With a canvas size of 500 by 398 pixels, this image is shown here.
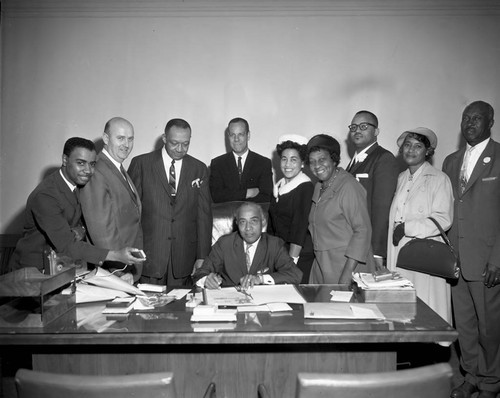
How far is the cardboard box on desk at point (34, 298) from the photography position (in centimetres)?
201

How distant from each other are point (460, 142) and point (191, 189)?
3445mm

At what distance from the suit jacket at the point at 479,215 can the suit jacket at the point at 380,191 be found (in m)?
0.52

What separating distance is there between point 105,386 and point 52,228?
1772 millimetres

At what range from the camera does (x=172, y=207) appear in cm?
372

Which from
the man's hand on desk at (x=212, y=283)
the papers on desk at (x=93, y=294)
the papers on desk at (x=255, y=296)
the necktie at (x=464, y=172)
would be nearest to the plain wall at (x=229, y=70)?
A: the necktie at (x=464, y=172)

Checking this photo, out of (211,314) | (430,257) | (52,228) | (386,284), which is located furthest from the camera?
(430,257)

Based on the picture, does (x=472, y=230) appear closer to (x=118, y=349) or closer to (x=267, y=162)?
(x=267, y=162)

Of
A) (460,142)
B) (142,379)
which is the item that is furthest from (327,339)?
(460,142)

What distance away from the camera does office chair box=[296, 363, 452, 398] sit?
51.9 inches

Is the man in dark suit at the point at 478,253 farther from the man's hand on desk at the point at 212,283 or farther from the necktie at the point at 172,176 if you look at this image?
the necktie at the point at 172,176

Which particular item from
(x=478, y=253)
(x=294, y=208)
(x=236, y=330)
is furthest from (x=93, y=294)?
(x=478, y=253)

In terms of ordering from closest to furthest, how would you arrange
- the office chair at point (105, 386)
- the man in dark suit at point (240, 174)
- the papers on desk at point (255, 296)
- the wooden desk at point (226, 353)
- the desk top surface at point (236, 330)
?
the office chair at point (105, 386)
the desk top surface at point (236, 330)
the wooden desk at point (226, 353)
the papers on desk at point (255, 296)
the man in dark suit at point (240, 174)

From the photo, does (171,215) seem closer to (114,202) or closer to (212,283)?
(114,202)

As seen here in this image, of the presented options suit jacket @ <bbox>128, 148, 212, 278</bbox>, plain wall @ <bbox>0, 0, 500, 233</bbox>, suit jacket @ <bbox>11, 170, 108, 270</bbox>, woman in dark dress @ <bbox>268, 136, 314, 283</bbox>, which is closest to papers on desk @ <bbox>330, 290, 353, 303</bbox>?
woman in dark dress @ <bbox>268, 136, 314, 283</bbox>
